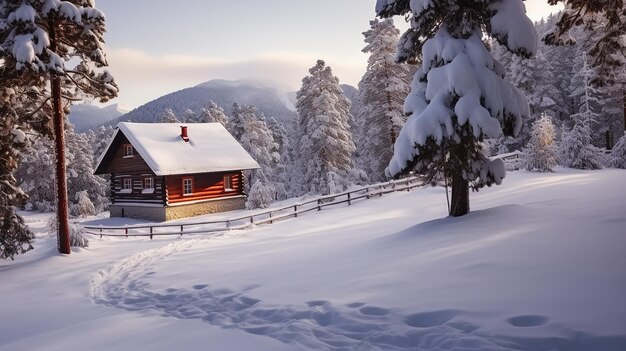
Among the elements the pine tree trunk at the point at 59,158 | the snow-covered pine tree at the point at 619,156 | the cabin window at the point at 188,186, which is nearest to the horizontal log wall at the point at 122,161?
the cabin window at the point at 188,186

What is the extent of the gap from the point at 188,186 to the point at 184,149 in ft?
9.97

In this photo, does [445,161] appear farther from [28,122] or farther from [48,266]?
[28,122]

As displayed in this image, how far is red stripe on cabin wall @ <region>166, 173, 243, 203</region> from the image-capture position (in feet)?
95.9

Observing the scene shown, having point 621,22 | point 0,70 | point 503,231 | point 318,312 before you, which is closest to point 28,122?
point 0,70

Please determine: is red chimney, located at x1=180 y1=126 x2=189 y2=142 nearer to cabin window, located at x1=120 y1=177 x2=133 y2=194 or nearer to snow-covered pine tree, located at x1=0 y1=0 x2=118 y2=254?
cabin window, located at x1=120 y1=177 x2=133 y2=194

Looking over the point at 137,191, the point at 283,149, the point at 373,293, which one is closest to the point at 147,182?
the point at 137,191

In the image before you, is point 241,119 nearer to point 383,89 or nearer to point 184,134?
point 184,134

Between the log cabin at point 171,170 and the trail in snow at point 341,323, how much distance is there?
2087cm

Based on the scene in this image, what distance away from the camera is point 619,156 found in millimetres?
27891

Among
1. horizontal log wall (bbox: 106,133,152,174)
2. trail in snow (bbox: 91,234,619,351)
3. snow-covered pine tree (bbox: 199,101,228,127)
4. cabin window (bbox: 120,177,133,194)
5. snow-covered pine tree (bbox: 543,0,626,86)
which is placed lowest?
trail in snow (bbox: 91,234,619,351)

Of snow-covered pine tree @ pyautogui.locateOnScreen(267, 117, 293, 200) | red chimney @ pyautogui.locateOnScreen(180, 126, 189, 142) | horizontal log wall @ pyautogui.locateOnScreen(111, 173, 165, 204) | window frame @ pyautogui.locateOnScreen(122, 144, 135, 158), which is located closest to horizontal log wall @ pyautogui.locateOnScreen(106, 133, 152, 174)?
window frame @ pyautogui.locateOnScreen(122, 144, 135, 158)

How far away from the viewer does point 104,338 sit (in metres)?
6.20

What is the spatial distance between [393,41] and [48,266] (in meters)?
26.2

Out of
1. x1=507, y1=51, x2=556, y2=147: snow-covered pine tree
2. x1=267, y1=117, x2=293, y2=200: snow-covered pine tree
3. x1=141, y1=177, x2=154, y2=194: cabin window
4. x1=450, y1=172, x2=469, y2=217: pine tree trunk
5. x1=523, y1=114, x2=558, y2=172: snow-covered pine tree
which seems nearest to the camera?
x1=450, y1=172, x2=469, y2=217: pine tree trunk
